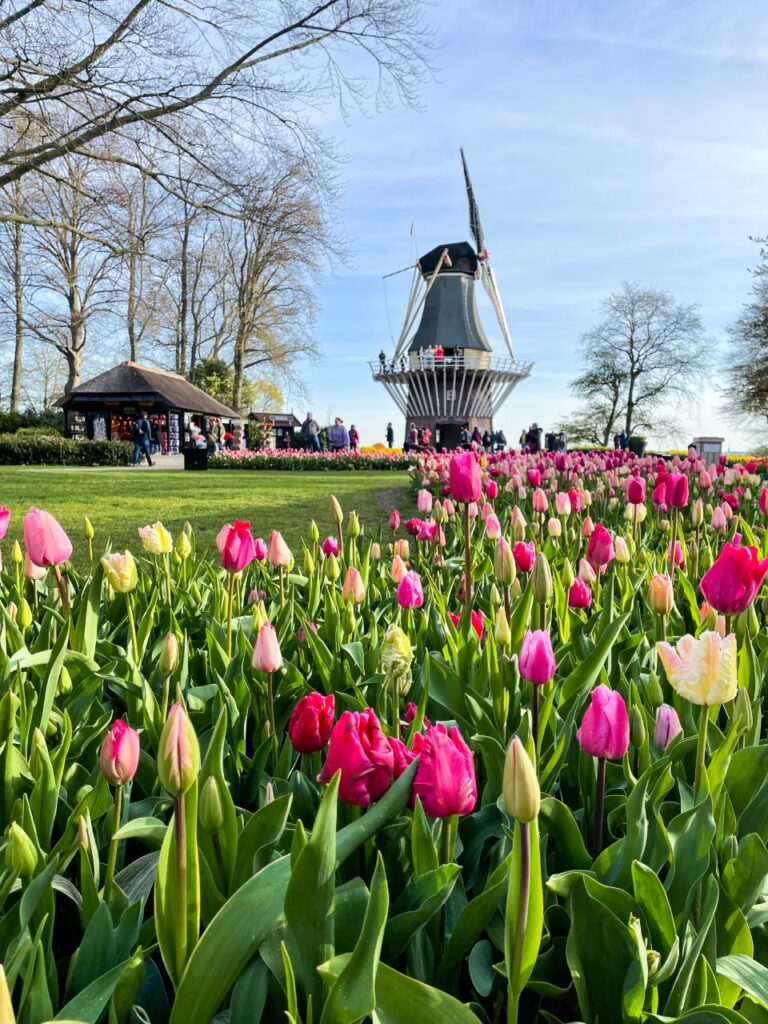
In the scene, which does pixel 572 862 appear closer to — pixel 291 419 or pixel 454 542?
pixel 454 542

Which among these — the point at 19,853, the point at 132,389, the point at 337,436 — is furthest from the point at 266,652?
the point at 132,389

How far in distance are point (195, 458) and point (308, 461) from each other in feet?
12.9

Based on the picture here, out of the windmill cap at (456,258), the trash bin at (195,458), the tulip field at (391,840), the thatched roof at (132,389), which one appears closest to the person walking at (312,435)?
the thatched roof at (132,389)

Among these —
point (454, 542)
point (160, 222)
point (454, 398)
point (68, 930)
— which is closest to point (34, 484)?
point (160, 222)

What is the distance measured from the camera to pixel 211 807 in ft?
3.30

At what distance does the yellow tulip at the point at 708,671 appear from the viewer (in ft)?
3.59

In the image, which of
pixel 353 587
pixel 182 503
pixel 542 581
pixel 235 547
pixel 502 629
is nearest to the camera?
pixel 502 629

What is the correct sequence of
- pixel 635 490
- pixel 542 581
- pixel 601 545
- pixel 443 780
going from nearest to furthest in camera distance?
1. pixel 443 780
2. pixel 542 581
3. pixel 601 545
4. pixel 635 490

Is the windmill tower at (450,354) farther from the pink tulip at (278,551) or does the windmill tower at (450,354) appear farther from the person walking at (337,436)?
the pink tulip at (278,551)

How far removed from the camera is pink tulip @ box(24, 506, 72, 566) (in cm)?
183

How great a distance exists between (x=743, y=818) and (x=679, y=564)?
83.2 inches

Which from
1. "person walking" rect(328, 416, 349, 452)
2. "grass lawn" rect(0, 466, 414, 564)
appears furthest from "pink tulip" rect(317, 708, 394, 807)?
"person walking" rect(328, 416, 349, 452)

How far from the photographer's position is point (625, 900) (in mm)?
937

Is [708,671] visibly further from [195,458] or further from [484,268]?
[484,268]
